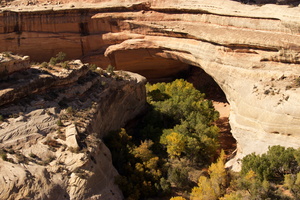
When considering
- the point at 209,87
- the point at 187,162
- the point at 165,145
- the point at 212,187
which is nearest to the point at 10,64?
the point at 165,145

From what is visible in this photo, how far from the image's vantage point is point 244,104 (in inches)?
771

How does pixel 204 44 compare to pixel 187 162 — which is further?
pixel 204 44

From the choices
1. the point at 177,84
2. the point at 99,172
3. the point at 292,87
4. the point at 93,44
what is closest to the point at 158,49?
the point at 177,84

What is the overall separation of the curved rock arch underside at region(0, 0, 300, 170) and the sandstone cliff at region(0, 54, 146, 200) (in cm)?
633

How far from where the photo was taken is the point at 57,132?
1600cm

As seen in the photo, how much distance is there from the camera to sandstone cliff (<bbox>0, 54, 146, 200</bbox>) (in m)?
13.3

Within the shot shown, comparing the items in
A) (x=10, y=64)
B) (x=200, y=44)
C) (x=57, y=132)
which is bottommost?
(x=57, y=132)

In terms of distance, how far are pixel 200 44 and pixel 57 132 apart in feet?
38.0

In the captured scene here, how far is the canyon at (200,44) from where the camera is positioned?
18.6 meters

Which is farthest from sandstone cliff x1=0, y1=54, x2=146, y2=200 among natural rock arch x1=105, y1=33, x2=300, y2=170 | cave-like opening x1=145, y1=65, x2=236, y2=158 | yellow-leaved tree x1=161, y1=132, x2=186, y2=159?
cave-like opening x1=145, y1=65, x2=236, y2=158

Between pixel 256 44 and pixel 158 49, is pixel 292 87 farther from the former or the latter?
pixel 158 49

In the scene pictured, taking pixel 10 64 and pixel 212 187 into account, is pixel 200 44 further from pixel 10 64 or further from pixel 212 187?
pixel 10 64

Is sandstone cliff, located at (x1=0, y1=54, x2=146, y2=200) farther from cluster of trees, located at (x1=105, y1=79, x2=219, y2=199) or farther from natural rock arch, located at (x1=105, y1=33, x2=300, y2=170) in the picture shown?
natural rock arch, located at (x1=105, y1=33, x2=300, y2=170)

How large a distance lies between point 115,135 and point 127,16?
1110 centimetres
